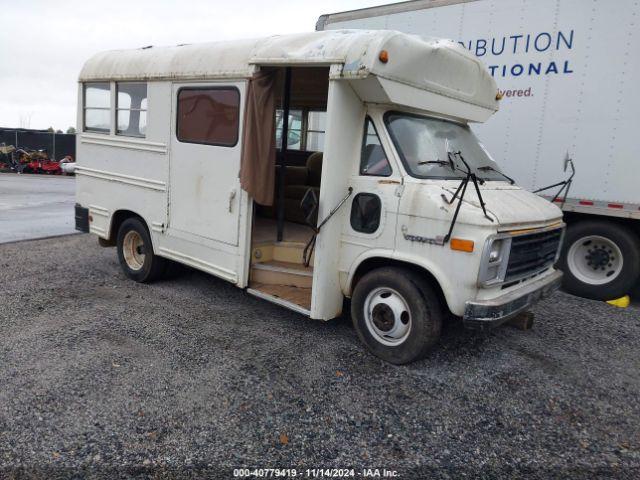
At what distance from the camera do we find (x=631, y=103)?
20.1 feet

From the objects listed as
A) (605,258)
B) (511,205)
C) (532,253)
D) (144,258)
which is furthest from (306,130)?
(605,258)

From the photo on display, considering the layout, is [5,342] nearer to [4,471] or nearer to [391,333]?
[4,471]

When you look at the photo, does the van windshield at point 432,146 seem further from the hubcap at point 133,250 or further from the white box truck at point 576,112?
the hubcap at point 133,250

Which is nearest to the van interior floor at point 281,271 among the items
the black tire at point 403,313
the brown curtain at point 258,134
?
the black tire at point 403,313

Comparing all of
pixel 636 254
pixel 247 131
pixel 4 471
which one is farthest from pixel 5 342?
pixel 636 254

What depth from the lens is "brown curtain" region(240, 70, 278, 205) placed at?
15.8 feet

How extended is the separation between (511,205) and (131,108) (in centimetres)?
451

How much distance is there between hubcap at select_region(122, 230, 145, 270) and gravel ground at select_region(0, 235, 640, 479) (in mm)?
924

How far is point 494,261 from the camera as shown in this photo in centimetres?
394

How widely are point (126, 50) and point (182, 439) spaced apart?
198 inches

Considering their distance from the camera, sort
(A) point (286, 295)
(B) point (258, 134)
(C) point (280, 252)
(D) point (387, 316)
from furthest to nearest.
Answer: (C) point (280, 252) < (A) point (286, 295) < (B) point (258, 134) < (D) point (387, 316)

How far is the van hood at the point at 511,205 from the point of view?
4.04 meters

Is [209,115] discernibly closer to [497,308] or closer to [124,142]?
[124,142]

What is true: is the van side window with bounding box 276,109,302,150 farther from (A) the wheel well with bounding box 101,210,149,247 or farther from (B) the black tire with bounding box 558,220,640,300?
(B) the black tire with bounding box 558,220,640,300
